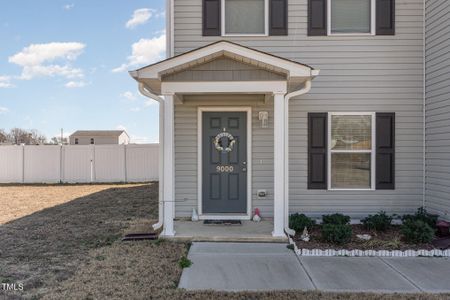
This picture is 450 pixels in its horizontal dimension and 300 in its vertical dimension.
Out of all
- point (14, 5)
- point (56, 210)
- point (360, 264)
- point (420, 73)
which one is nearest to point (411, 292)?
point (360, 264)

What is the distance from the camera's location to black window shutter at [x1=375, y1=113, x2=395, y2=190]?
6176mm

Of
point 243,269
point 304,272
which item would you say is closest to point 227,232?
point 243,269

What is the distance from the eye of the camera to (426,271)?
13.3 feet

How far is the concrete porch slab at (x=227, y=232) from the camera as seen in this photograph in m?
5.18

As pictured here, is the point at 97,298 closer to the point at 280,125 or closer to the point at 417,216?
the point at 280,125

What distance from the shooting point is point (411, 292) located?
347 cm

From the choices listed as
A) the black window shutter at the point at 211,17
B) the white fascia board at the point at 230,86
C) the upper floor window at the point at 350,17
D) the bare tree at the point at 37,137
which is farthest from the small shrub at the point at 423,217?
the bare tree at the point at 37,137

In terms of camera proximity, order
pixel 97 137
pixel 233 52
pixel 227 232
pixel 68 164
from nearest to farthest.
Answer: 1. pixel 233 52
2. pixel 227 232
3. pixel 68 164
4. pixel 97 137

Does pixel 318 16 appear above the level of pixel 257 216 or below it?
above

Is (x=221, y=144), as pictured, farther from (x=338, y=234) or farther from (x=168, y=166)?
(x=338, y=234)

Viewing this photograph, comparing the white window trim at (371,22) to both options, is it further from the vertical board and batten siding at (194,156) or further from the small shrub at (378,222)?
the small shrub at (378,222)

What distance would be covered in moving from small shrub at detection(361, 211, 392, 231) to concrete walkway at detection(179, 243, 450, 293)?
113cm

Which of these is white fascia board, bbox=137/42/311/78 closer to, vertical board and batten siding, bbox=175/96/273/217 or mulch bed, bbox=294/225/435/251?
vertical board and batten siding, bbox=175/96/273/217

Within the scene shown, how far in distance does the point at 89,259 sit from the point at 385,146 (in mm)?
5374
